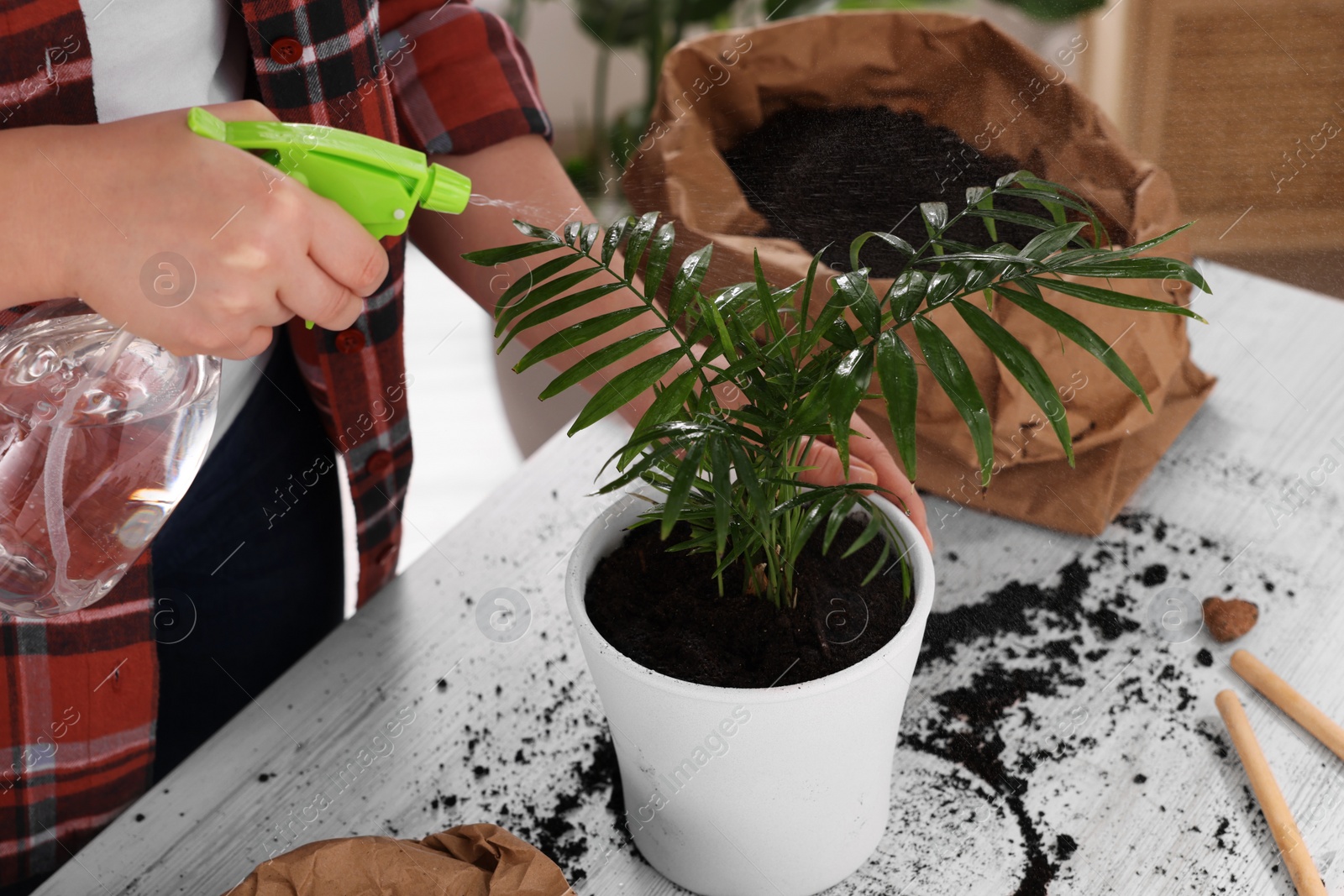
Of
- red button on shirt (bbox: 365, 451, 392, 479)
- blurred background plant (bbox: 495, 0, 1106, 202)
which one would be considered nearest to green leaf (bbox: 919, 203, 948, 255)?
red button on shirt (bbox: 365, 451, 392, 479)

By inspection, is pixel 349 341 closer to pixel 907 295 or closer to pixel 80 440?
pixel 80 440

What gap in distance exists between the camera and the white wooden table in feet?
2.03

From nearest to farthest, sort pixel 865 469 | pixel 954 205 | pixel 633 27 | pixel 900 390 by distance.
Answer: pixel 900 390 < pixel 865 469 < pixel 954 205 < pixel 633 27

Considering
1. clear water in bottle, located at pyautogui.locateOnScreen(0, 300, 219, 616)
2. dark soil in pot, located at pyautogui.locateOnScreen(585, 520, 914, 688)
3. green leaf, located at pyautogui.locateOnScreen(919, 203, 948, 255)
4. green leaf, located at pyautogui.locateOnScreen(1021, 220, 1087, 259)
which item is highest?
green leaf, located at pyautogui.locateOnScreen(1021, 220, 1087, 259)

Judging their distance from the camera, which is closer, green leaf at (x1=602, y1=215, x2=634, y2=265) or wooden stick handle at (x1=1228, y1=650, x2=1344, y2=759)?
green leaf at (x1=602, y1=215, x2=634, y2=265)

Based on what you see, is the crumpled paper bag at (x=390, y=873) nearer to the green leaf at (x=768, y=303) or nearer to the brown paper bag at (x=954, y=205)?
the green leaf at (x=768, y=303)

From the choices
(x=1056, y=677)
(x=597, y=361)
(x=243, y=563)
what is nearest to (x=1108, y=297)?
(x=597, y=361)

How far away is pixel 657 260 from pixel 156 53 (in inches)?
12.0

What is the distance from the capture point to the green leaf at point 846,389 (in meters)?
0.43

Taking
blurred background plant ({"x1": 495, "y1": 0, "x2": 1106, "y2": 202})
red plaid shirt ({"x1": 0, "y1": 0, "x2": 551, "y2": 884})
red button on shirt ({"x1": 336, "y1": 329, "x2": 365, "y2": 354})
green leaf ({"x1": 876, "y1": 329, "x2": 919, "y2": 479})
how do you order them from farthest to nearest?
blurred background plant ({"x1": 495, "y1": 0, "x2": 1106, "y2": 202})
red button on shirt ({"x1": 336, "y1": 329, "x2": 365, "y2": 354})
red plaid shirt ({"x1": 0, "y1": 0, "x2": 551, "y2": 884})
green leaf ({"x1": 876, "y1": 329, "x2": 919, "y2": 479})

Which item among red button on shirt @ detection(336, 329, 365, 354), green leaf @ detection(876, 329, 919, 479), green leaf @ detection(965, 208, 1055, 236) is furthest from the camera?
red button on shirt @ detection(336, 329, 365, 354)

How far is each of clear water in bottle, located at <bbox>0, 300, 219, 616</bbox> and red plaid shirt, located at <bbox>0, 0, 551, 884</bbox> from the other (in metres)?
0.04

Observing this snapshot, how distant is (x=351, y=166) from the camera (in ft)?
1.50

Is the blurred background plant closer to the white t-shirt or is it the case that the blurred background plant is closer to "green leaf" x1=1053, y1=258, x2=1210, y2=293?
the white t-shirt
